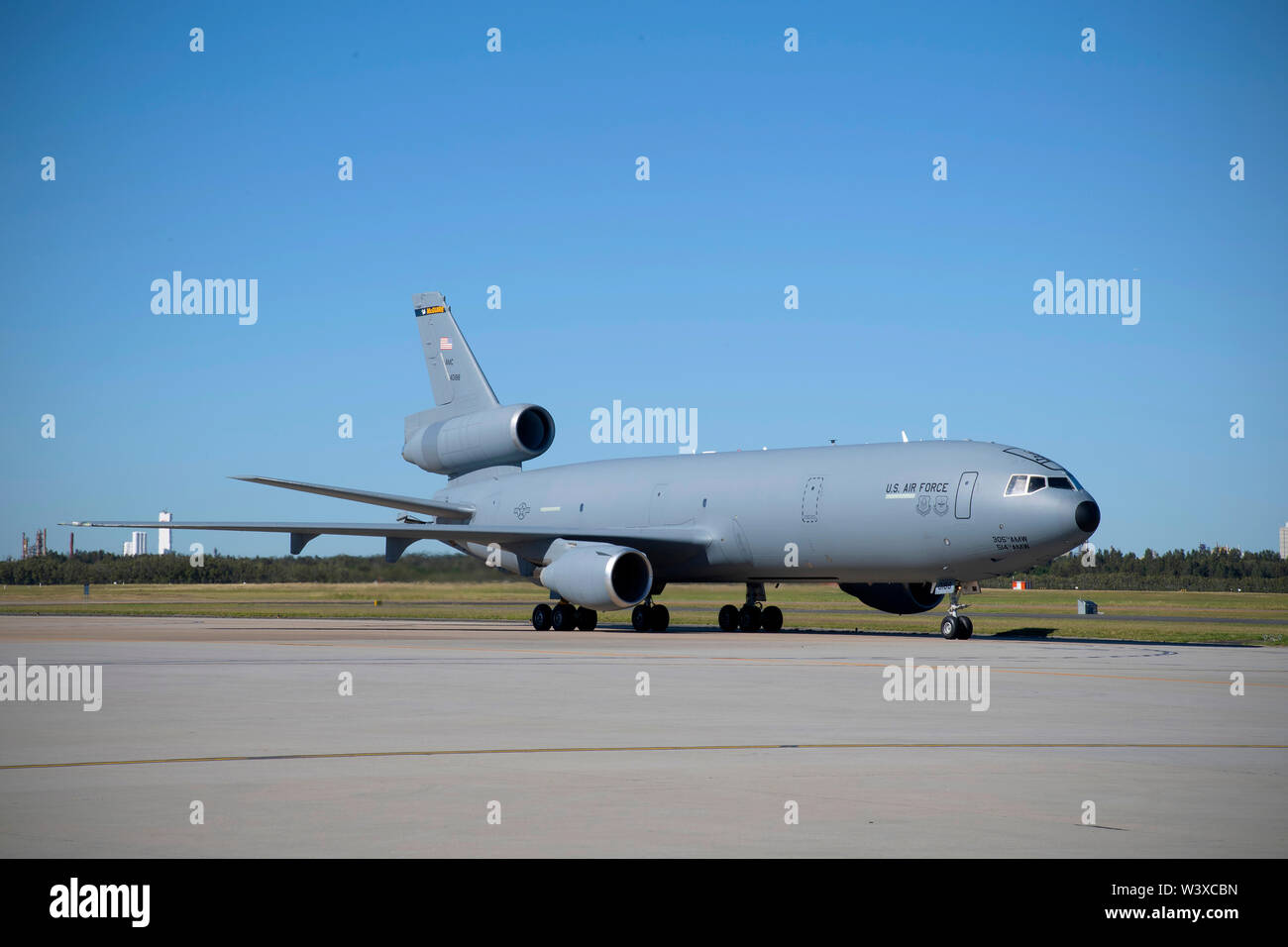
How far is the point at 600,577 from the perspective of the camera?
3409cm

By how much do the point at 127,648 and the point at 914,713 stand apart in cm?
1577

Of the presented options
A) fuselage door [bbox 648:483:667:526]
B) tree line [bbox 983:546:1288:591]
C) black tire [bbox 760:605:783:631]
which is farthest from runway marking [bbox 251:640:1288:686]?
tree line [bbox 983:546:1288:591]

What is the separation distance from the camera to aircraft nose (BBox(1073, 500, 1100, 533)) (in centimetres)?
2905

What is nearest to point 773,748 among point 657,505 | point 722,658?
point 722,658

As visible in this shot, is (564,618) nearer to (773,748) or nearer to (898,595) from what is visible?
(898,595)

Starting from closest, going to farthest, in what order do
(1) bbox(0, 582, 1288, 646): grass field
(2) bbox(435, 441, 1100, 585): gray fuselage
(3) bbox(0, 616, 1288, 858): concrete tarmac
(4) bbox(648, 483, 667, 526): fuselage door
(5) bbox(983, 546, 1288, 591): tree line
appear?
(3) bbox(0, 616, 1288, 858): concrete tarmac, (2) bbox(435, 441, 1100, 585): gray fuselage, (1) bbox(0, 582, 1288, 646): grass field, (4) bbox(648, 483, 667, 526): fuselage door, (5) bbox(983, 546, 1288, 591): tree line

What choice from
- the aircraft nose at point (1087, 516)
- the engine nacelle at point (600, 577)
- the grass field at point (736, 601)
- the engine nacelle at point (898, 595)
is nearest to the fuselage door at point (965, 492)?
the aircraft nose at point (1087, 516)

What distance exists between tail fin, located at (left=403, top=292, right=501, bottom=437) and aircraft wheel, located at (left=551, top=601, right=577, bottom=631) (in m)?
10.3

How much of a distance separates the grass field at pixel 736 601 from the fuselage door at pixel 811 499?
4.87 meters

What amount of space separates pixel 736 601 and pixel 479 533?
78.9ft

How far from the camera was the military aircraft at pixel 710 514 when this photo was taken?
30.0 meters

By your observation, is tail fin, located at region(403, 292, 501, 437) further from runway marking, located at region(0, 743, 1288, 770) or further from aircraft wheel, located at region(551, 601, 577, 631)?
runway marking, located at region(0, 743, 1288, 770)

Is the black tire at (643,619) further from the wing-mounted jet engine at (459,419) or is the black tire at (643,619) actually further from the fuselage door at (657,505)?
the wing-mounted jet engine at (459,419)
